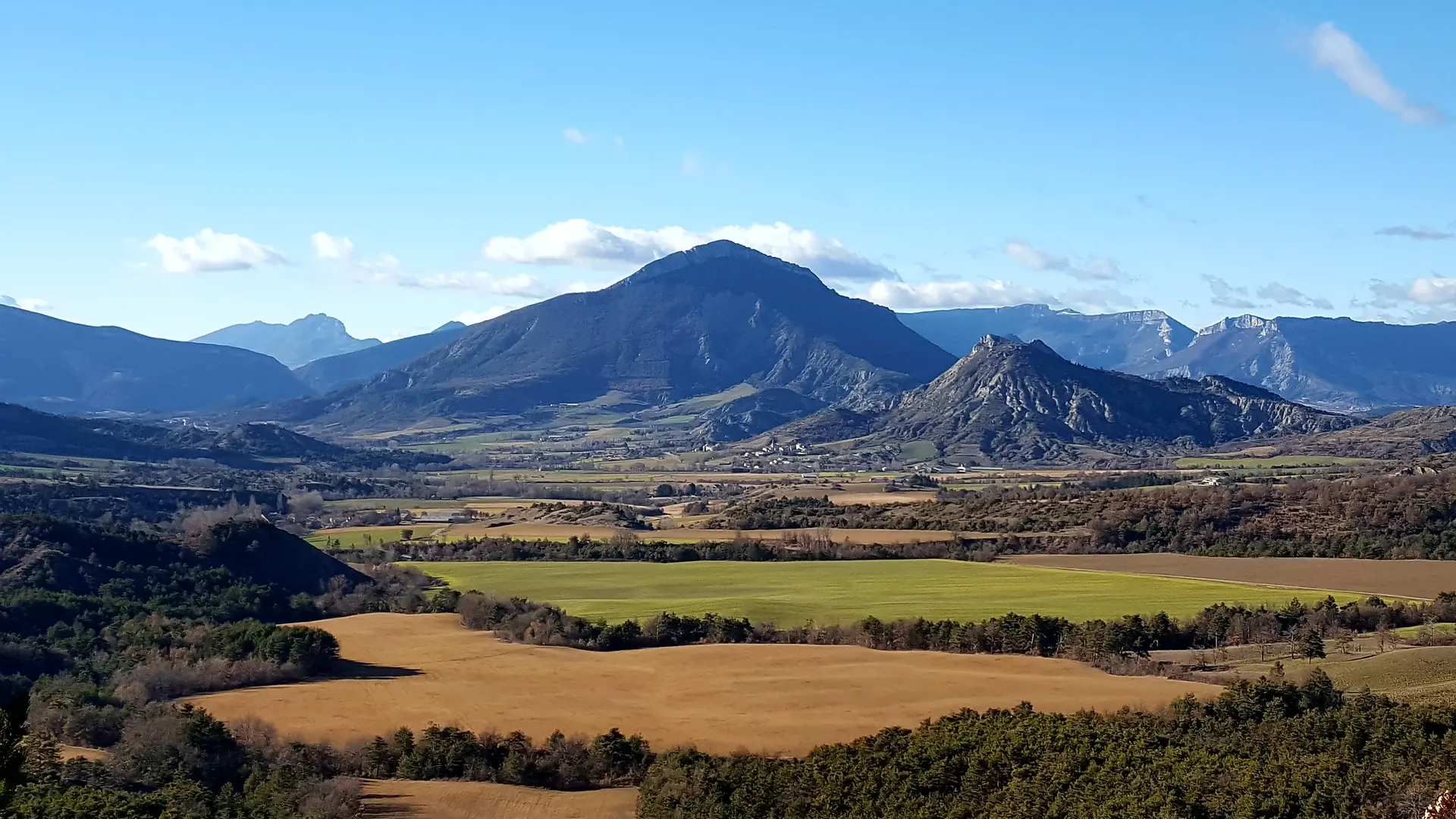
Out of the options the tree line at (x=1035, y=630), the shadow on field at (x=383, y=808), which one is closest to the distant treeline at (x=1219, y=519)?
the tree line at (x=1035, y=630)

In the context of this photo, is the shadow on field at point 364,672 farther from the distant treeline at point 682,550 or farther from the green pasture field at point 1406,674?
the distant treeline at point 682,550

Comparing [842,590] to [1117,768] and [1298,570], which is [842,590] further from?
[1117,768]

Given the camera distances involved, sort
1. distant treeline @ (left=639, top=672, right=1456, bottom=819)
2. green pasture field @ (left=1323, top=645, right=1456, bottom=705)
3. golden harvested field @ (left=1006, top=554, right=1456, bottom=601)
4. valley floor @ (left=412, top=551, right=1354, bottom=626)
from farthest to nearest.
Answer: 1. golden harvested field @ (left=1006, top=554, right=1456, bottom=601)
2. valley floor @ (left=412, top=551, right=1354, bottom=626)
3. green pasture field @ (left=1323, top=645, right=1456, bottom=705)
4. distant treeline @ (left=639, top=672, right=1456, bottom=819)

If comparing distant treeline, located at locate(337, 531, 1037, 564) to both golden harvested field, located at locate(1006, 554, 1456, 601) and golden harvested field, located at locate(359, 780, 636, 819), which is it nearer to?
golden harvested field, located at locate(1006, 554, 1456, 601)

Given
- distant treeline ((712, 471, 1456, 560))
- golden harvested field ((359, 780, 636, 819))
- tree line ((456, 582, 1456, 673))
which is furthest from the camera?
distant treeline ((712, 471, 1456, 560))

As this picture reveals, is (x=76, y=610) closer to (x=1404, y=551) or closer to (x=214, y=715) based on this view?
(x=214, y=715)

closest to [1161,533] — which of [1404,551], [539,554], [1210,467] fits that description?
[1404,551]

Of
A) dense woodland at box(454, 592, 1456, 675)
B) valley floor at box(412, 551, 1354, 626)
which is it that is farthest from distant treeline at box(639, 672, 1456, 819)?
valley floor at box(412, 551, 1354, 626)
